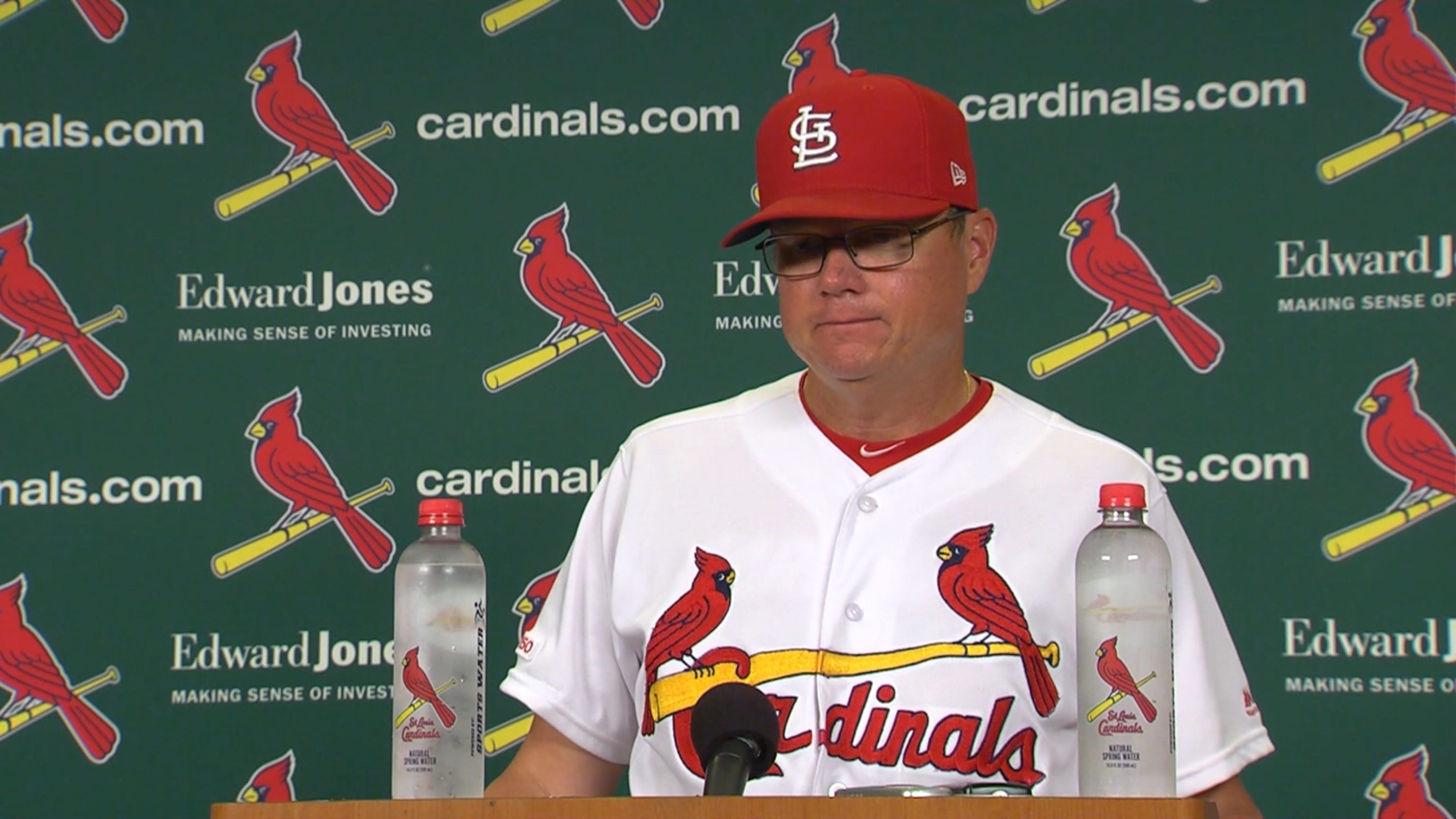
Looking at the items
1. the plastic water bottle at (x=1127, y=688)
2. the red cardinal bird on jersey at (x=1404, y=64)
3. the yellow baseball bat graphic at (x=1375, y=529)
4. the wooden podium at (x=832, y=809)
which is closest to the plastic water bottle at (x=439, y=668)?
the wooden podium at (x=832, y=809)

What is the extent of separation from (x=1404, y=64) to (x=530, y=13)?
147cm

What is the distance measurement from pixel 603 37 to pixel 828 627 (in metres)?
1.57

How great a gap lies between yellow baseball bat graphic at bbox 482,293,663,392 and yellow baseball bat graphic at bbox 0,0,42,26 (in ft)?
3.58

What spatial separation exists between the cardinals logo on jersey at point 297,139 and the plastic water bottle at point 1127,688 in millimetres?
1883

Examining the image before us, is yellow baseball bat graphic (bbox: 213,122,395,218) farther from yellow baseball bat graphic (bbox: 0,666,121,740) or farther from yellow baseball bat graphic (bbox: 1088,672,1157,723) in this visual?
yellow baseball bat graphic (bbox: 1088,672,1157,723)

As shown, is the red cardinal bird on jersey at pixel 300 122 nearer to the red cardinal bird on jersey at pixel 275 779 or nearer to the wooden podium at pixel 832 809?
the red cardinal bird on jersey at pixel 275 779

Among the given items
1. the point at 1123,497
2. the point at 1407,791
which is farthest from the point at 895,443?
the point at 1407,791

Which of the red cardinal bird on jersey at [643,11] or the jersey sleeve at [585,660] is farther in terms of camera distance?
the red cardinal bird on jersey at [643,11]

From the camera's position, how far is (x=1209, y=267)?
113 inches

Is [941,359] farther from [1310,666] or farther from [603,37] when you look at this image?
[603,37]

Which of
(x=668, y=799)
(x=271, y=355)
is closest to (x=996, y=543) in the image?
(x=668, y=799)

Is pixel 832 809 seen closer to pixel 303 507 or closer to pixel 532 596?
pixel 532 596

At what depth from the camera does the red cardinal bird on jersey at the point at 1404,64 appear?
9.32 ft

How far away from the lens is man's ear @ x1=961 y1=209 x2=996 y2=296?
1.94m
